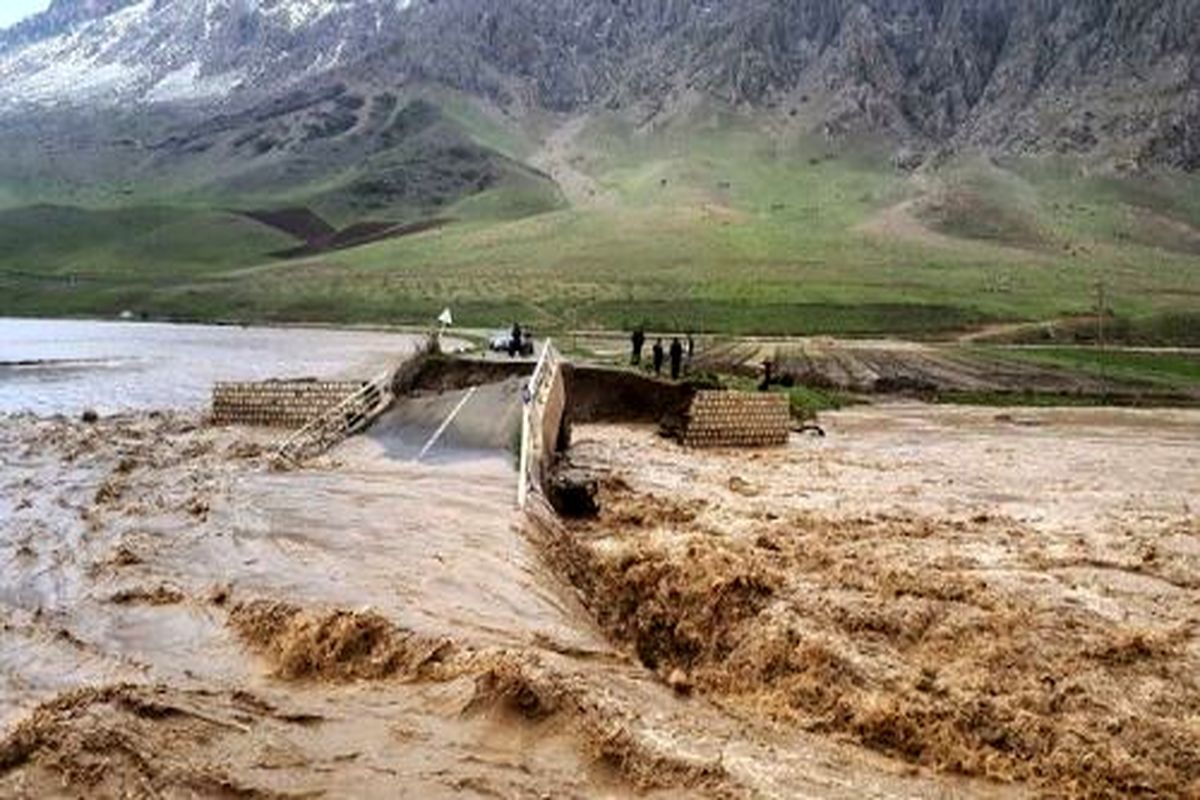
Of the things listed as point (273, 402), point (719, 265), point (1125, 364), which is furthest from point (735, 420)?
point (719, 265)

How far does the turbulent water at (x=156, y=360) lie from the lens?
51.3 metres

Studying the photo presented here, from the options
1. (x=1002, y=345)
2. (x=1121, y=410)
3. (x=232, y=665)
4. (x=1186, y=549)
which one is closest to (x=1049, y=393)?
(x=1121, y=410)

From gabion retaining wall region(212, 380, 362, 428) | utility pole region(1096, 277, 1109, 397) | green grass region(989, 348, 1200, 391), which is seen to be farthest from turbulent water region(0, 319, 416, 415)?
green grass region(989, 348, 1200, 391)

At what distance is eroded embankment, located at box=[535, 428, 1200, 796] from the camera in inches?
535

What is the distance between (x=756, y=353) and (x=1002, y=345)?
23861mm

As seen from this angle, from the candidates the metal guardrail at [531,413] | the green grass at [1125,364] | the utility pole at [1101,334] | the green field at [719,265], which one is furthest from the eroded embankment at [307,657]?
the green field at [719,265]

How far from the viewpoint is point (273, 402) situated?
1624 inches

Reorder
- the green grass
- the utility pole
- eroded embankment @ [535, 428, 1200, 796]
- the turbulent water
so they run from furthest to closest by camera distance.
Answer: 1. the green grass
2. the utility pole
3. the turbulent water
4. eroded embankment @ [535, 428, 1200, 796]

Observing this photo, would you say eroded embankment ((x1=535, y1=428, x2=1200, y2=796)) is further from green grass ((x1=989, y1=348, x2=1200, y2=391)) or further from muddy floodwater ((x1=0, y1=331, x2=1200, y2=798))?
green grass ((x1=989, y1=348, x2=1200, y2=391))

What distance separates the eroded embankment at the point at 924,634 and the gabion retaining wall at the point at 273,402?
55.0ft

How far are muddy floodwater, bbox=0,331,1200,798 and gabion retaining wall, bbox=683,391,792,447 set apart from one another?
9.53 meters

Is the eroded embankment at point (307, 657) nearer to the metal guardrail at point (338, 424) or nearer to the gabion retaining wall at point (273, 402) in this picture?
the metal guardrail at point (338, 424)

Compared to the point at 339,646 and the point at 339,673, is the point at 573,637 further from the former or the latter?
the point at 339,673

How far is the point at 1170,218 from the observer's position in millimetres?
182250
